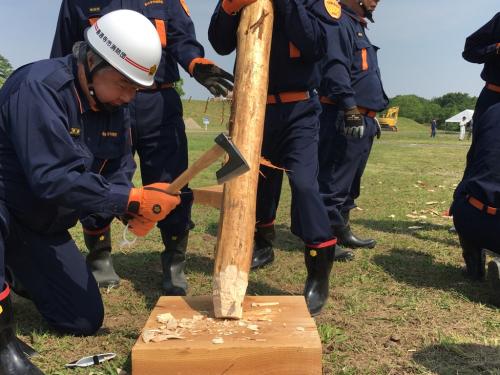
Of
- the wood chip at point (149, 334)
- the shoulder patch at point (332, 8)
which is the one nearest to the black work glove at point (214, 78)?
the shoulder patch at point (332, 8)

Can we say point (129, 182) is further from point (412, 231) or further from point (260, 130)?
point (412, 231)

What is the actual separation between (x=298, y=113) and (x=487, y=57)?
259cm

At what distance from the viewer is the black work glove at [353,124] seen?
4.48 metres

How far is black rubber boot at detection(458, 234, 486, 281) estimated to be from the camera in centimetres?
398

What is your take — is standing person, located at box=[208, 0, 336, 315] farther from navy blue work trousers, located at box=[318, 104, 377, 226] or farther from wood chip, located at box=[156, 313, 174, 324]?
navy blue work trousers, located at box=[318, 104, 377, 226]

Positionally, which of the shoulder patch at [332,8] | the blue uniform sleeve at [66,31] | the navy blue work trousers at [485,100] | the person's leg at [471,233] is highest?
the shoulder patch at [332,8]

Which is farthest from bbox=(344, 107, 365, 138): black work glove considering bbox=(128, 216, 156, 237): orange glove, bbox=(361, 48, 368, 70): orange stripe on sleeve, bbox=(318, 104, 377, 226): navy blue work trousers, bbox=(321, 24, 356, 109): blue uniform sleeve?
bbox=(128, 216, 156, 237): orange glove

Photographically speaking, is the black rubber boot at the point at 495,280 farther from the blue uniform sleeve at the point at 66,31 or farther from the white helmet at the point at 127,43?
the blue uniform sleeve at the point at 66,31

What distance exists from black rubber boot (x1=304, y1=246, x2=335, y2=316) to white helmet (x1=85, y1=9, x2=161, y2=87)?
1.57 m

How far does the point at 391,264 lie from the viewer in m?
4.54

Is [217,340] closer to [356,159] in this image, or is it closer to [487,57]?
[356,159]

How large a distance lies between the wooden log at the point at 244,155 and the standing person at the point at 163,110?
1.32ft

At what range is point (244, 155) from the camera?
10.3 ft

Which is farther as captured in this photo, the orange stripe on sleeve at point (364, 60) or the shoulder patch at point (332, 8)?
the orange stripe on sleeve at point (364, 60)
